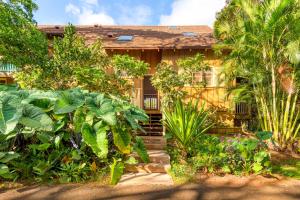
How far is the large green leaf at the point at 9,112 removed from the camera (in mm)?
4785

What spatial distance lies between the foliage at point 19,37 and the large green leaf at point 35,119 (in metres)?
4.04

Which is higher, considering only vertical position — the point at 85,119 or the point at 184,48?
the point at 184,48

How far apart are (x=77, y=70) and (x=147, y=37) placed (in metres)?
8.21

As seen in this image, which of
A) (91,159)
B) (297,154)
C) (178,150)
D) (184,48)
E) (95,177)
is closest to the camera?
(95,177)

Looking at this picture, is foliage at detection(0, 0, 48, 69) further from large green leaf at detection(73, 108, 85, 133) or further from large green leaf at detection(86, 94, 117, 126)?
large green leaf at detection(73, 108, 85, 133)

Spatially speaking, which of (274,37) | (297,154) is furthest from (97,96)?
(297,154)

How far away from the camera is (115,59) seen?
29.1ft

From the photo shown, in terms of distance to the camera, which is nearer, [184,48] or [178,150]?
[178,150]

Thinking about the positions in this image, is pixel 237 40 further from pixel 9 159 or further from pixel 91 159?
pixel 9 159

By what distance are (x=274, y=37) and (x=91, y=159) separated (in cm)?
615

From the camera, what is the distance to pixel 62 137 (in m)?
6.05

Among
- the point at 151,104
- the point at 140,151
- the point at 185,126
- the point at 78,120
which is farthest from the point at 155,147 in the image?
the point at 151,104

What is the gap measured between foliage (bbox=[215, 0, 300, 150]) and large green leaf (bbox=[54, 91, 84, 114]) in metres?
5.10

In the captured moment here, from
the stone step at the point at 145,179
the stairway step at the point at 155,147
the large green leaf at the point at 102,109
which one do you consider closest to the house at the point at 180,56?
the stairway step at the point at 155,147
